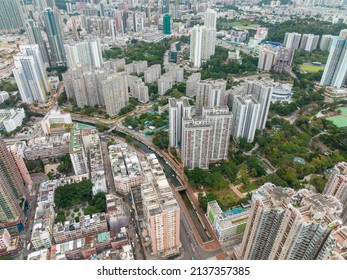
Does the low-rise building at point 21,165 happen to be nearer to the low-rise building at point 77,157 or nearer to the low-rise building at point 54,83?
the low-rise building at point 77,157

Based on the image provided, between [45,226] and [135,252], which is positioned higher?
[45,226]

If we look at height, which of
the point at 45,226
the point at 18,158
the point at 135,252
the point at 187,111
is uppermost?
the point at 187,111

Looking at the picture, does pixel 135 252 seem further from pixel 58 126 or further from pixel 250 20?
pixel 250 20

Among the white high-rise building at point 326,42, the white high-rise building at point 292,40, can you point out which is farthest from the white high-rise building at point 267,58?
the white high-rise building at point 326,42

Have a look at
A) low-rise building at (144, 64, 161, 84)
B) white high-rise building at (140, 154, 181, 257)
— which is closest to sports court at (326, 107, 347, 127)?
white high-rise building at (140, 154, 181, 257)

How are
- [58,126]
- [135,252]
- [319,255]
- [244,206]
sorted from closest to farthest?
1. [319,255]
2. [135,252]
3. [244,206]
4. [58,126]

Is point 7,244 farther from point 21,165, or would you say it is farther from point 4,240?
point 21,165

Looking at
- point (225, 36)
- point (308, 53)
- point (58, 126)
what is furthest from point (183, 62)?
point (58, 126)
